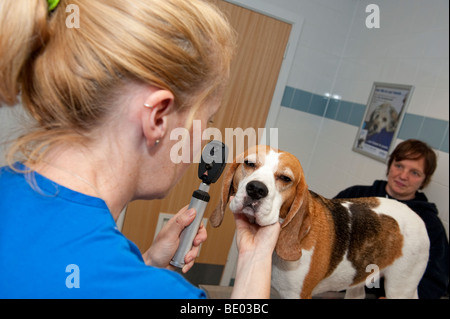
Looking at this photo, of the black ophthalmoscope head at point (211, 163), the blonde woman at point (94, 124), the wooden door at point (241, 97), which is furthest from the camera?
the wooden door at point (241, 97)

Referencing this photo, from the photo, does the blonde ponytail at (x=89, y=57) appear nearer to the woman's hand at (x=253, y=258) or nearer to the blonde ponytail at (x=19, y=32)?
the blonde ponytail at (x=19, y=32)

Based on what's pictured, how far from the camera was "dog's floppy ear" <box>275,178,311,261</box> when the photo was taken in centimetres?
65

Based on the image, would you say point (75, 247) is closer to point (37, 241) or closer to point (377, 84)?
point (37, 241)

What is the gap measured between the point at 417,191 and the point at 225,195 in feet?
1.42

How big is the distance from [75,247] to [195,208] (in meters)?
0.23

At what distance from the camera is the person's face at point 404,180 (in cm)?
72

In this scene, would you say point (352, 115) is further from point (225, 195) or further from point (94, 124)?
point (94, 124)

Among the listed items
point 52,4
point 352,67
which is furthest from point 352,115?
point 52,4

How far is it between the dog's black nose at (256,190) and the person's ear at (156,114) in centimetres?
20

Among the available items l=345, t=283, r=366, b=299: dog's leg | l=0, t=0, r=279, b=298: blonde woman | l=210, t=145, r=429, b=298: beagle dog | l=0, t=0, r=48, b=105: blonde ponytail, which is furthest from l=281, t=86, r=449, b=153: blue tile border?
l=0, t=0, r=48, b=105: blonde ponytail

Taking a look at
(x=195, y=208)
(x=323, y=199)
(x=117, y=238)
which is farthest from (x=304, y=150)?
(x=117, y=238)

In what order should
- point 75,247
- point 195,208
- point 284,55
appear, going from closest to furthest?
point 75,247, point 195,208, point 284,55

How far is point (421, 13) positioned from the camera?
67 cm

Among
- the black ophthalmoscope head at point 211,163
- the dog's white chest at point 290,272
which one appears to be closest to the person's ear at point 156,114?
the black ophthalmoscope head at point 211,163
